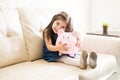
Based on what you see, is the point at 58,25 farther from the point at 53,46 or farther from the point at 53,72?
the point at 53,72

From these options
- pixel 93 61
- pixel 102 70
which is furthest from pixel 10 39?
pixel 102 70

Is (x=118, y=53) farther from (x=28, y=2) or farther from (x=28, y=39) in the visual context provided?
(x=28, y=2)

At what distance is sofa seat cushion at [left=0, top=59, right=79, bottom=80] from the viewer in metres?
1.11

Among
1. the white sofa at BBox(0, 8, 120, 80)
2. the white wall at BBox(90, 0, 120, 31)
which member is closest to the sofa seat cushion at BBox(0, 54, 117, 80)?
the white sofa at BBox(0, 8, 120, 80)

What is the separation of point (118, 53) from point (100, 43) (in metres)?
0.20

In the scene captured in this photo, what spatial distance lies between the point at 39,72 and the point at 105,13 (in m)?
1.77

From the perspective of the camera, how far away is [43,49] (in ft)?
5.17

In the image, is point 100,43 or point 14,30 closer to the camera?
point 14,30

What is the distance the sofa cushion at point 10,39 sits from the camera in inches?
52.9

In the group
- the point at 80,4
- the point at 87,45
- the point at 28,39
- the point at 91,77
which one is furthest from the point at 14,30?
the point at 80,4

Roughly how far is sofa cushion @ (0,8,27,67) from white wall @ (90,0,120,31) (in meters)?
1.50

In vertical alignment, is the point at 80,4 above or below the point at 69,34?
above

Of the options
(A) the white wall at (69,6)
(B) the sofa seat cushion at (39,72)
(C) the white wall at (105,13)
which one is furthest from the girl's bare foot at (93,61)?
(C) the white wall at (105,13)

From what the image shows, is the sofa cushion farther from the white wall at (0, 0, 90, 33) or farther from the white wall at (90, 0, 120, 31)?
the white wall at (90, 0, 120, 31)
